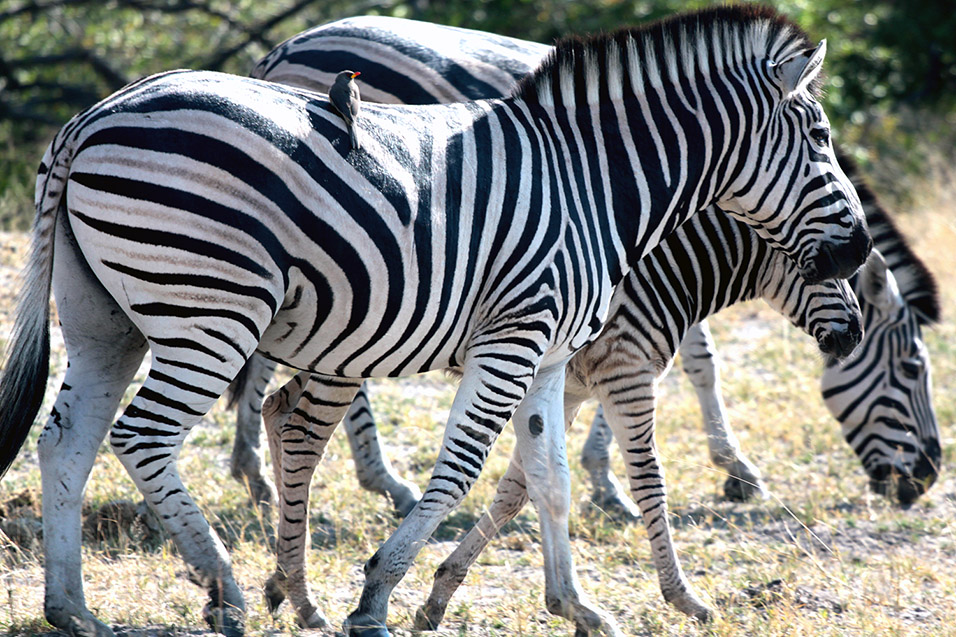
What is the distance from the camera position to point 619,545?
5.57m

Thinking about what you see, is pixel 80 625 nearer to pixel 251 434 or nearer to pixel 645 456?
pixel 251 434

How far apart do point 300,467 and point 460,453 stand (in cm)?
94

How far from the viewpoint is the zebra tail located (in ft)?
11.4

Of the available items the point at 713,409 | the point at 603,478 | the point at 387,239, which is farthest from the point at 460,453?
the point at 713,409

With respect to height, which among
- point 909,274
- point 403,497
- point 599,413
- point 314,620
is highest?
point 909,274

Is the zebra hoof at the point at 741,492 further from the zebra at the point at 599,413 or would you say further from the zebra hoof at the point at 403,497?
the zebra hoof at the point at 403,497

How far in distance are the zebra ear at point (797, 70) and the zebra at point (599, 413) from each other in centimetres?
154

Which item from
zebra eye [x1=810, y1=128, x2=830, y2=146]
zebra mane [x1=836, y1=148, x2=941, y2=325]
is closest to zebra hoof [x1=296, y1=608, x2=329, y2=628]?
zebra eye [x1=810, y1=128, x2=830, y2=146]

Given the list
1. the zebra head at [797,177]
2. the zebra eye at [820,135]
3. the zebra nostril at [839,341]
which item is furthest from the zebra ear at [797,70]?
the zebra nostril at [839,341]

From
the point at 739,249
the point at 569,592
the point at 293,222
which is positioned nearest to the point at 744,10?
the point at 739,249

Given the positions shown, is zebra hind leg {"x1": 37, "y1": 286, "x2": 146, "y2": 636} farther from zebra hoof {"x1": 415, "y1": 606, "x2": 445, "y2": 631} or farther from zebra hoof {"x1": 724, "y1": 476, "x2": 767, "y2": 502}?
zebra hoof {"x1": 724, "y1": 476, "x2": 767, "y2": 502}

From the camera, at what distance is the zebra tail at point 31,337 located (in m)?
3.48

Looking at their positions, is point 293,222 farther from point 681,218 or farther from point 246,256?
point 681,218

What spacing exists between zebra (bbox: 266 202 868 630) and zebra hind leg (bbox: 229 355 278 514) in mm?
1235
